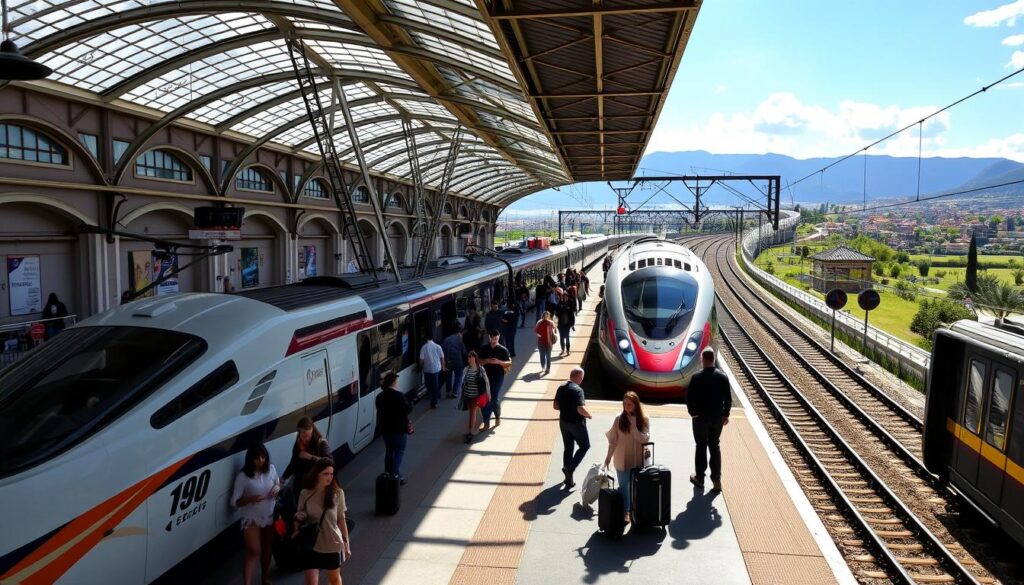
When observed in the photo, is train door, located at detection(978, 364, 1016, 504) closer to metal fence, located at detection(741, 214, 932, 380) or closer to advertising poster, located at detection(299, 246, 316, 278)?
metal fence, located at detection(741, 214, 932, 380)

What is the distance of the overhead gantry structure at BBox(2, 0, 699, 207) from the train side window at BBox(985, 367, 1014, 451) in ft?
19.6

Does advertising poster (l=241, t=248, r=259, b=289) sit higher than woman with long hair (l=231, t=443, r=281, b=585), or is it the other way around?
advertising poster (l=241, t=248, r=259, b=289)

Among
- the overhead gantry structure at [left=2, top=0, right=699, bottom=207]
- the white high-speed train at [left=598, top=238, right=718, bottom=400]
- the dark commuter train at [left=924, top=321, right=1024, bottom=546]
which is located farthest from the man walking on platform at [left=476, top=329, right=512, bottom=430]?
the dark commuter train at [left=924, top=321, right=1024, bottom=546]

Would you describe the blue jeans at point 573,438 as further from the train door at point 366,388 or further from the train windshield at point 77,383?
the train windshield at point 77,383

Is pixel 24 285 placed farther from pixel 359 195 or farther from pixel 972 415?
pixel 359 195

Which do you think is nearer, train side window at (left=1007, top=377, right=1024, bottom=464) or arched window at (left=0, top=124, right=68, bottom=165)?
train side window at (left=1007, top=377, right=1024, bottom=464)

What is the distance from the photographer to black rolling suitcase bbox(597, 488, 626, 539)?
711 centimetres

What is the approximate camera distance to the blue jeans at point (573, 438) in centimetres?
839

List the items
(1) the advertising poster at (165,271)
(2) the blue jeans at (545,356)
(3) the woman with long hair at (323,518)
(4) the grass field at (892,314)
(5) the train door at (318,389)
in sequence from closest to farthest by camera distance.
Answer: (3) the woman with long hair at (323,518) → (5) the train door at (318,389) → (2) the blue jeans at (545,356) → (1) the advertising poster at (165,271) → (4) the grass field at (892,314)

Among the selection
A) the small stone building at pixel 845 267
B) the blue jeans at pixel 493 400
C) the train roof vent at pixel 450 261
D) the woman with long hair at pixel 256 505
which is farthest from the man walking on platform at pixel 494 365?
the small stone building at pixel 845 267

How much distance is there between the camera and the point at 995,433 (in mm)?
7605

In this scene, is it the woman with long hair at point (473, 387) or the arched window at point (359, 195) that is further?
the arched window at point (359, 195)

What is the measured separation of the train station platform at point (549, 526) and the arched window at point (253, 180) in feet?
57.3

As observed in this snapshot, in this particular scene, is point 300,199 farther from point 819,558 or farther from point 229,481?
point 819,558
